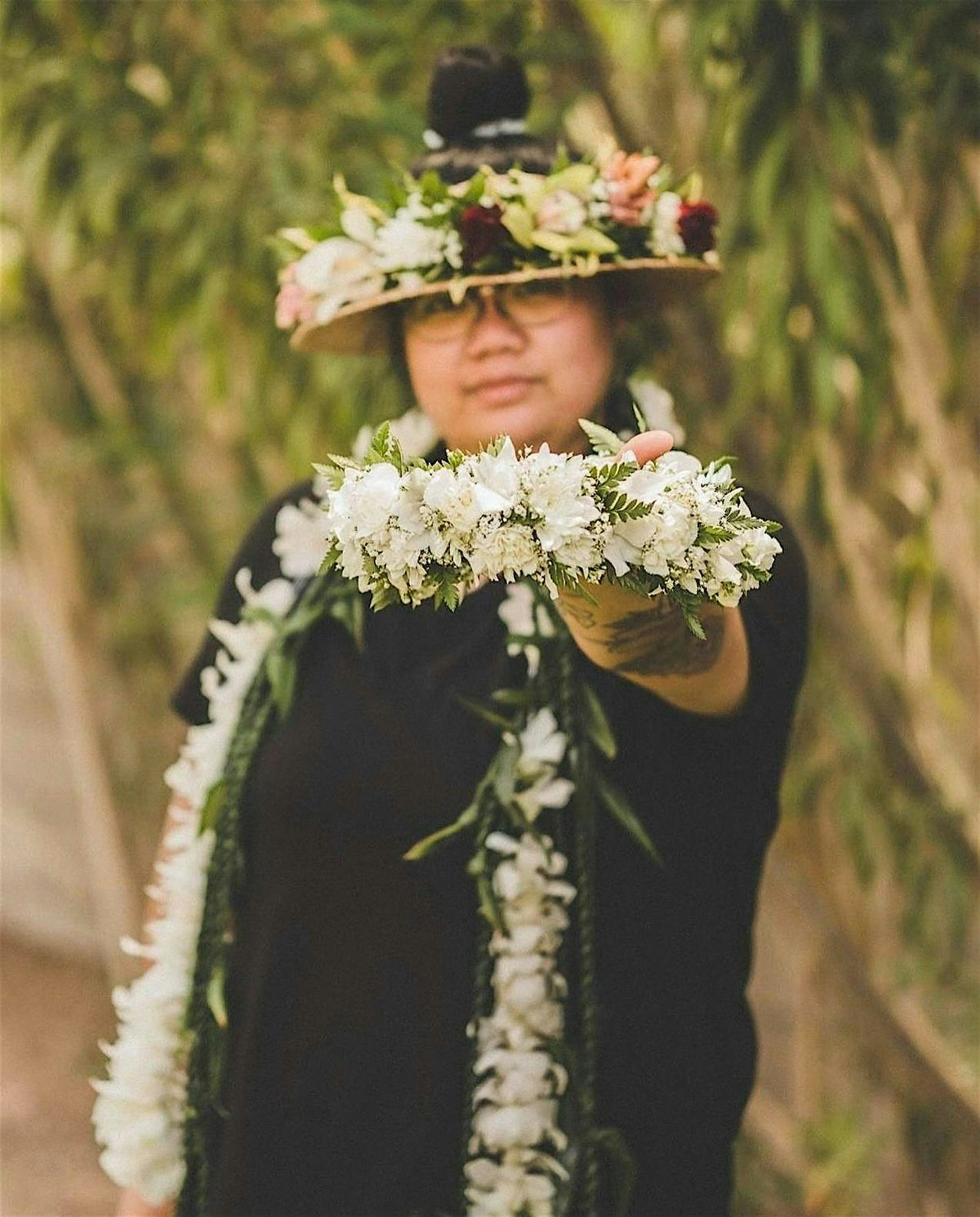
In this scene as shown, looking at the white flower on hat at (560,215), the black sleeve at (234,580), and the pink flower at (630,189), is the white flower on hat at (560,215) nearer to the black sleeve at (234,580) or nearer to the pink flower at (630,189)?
the pink flower at (630,189)

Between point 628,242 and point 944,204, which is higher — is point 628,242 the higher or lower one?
the lower one

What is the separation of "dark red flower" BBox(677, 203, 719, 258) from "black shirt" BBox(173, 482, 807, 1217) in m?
0.29

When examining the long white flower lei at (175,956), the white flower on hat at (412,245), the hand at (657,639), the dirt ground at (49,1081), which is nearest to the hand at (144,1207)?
the long white flower lei at (175,956)

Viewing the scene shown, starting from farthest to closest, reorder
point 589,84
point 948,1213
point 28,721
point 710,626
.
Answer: point 28,721 → point 948,1213 → point 589,84 → point 710,626

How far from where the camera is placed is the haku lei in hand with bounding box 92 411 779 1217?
0.82m

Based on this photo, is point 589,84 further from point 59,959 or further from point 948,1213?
point 59,959

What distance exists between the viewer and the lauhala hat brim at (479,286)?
1.26 m

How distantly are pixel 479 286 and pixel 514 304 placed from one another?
0.13ft

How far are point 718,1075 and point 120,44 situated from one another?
1923 mm

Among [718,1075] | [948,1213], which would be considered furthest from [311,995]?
[948,1213]

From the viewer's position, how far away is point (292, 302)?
4.68 ft

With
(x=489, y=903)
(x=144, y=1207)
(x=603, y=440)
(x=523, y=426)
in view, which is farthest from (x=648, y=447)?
(x=144, y=1207)

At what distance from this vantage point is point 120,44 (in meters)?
2.29

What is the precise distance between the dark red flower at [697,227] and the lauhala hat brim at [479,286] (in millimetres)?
15
